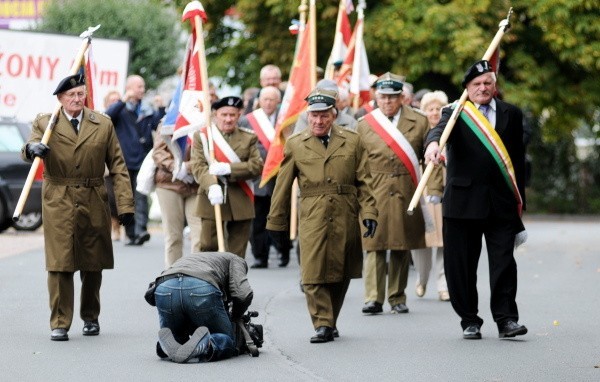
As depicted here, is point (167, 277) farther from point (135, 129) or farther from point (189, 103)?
point (135, 129)

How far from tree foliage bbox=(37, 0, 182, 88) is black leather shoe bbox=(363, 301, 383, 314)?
33975 millimetres

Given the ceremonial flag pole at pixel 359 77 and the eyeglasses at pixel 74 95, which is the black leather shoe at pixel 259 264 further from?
the eyeglasses at pixel 74 95

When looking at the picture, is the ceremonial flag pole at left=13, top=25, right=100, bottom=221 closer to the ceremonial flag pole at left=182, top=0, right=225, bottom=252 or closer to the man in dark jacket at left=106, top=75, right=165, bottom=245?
the ceremonial flag pole at left=182, top=0, right=225, bottom=252

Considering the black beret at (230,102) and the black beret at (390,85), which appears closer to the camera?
the black beret at (390,85)

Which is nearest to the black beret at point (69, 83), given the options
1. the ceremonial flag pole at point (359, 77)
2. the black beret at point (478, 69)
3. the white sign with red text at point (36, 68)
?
the black beret at point (478, 69)

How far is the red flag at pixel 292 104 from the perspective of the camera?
16.0 metres

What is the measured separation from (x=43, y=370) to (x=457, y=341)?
3.13 metres

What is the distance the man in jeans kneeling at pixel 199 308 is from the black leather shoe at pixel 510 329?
209 centimetres

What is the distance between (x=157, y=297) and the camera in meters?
10.1

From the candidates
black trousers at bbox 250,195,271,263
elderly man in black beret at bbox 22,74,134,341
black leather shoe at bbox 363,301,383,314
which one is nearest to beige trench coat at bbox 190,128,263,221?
black leather shoe at bbox 363,301,383,314

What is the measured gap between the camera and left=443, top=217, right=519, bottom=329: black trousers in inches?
444

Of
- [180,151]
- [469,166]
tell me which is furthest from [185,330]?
[180,151]

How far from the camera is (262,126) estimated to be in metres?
17.6

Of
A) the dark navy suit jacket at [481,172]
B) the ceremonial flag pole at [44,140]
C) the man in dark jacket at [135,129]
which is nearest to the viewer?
the ceremonial flag pole at [44,140]
